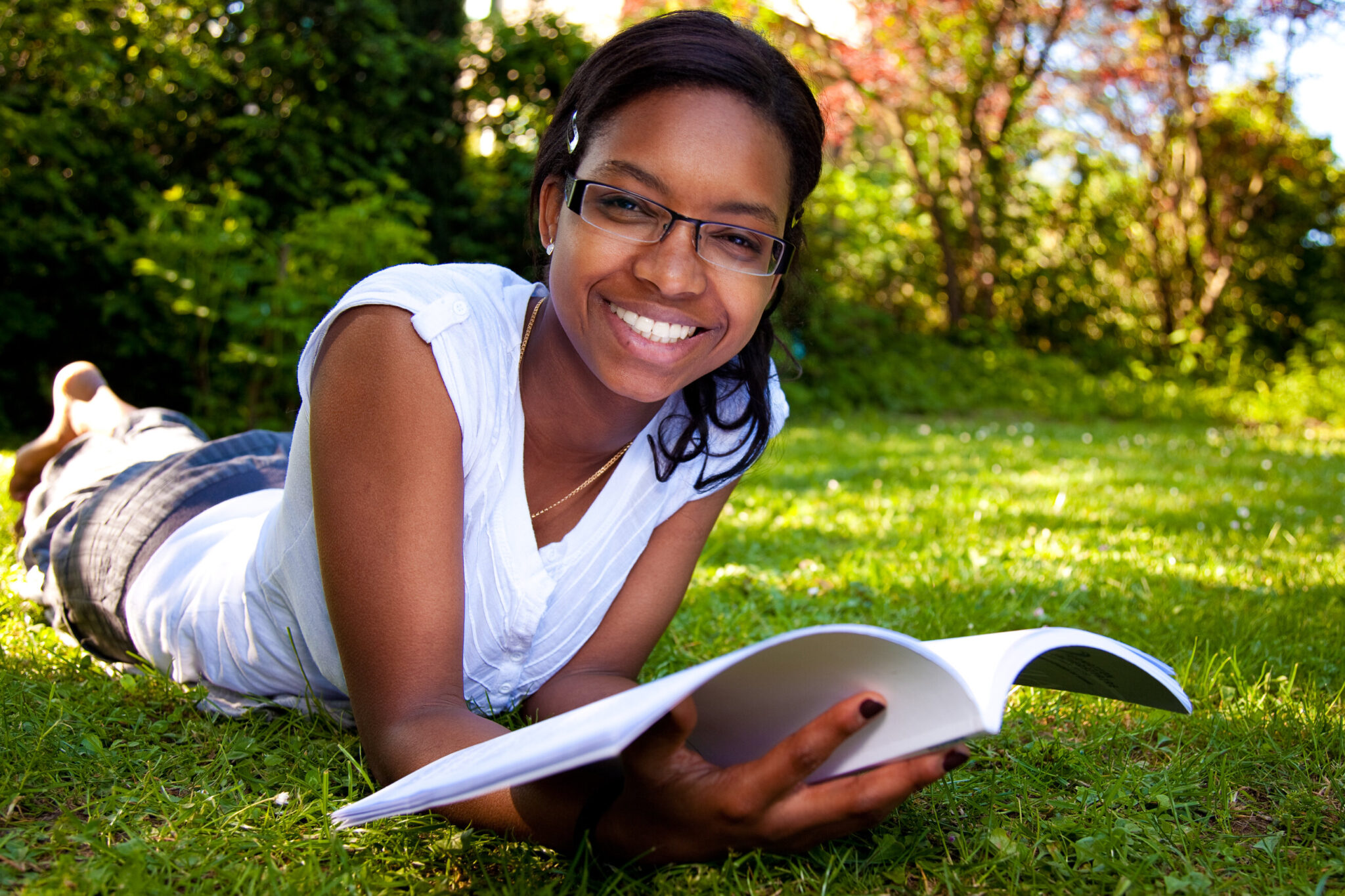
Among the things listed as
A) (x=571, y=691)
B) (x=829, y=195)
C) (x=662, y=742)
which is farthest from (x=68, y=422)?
(x=829, y=195)

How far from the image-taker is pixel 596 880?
1416 millimetres

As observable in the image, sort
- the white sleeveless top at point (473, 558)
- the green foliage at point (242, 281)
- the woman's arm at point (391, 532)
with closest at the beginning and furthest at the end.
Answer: the woman's arm at point (391, 532)
the white sleeveless top at point (473, 558)
the green foliage at point (242, 281)

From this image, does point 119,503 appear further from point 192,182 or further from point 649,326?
point 192,182

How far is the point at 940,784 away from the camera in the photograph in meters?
1.81

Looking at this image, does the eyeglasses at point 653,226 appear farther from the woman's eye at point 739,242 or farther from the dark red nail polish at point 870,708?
the dark red nail polish at point 870,708

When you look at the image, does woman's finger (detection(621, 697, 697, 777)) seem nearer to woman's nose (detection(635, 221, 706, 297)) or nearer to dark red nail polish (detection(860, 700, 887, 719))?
dark red nail polish (detection(860, 700, 887, 719))

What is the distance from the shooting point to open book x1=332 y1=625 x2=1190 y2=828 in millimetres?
1105

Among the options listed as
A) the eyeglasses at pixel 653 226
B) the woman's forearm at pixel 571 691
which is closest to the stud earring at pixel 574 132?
the eyeglasses at pixel 653 226

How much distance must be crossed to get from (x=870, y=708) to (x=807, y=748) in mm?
84

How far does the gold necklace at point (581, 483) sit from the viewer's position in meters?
2.05

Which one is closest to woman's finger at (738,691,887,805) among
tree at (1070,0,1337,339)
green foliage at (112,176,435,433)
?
green foliage at (112,176,435,433)

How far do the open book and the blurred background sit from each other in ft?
3.76

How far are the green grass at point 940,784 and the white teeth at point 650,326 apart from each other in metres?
0.85

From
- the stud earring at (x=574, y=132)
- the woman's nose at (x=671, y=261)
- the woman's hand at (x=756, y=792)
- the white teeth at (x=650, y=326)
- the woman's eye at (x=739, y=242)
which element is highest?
the stud earring at (x=574, y=132)
